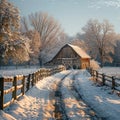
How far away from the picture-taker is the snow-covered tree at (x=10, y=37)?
30.9 metres

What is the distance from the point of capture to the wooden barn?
2862 inches

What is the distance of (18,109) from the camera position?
11.4 m

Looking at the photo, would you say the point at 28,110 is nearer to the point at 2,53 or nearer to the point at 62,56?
the point at 2,53

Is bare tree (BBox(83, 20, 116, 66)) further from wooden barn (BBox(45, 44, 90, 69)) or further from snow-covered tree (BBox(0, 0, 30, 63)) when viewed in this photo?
snow-covered tree (BBox(0, 0, 30, 63))

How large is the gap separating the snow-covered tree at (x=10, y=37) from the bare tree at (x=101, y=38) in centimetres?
5082

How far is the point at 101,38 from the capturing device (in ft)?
275

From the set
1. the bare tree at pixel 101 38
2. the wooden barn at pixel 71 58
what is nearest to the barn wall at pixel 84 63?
the wooden barn at pixel 71 58

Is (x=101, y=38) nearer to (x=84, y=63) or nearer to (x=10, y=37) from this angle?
(x=84, y=63)

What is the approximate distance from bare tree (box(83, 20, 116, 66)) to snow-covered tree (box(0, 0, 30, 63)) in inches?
2001

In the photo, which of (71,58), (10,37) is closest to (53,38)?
(71,58)

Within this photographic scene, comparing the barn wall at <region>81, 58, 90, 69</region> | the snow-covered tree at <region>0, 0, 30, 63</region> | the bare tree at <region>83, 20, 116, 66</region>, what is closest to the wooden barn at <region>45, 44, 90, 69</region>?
the barn wall at <region>81, 58, 90, 69</region>

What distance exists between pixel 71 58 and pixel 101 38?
→ 15584mm

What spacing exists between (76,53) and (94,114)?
61.7 metres

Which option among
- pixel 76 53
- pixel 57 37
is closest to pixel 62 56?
pixel 76 53
